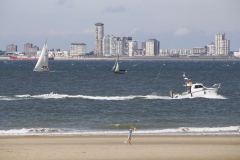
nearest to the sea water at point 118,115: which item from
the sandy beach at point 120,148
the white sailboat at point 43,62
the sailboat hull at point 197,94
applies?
the sailboat hull at point 197,94

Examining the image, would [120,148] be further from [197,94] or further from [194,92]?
[197,94]

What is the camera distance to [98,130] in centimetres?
3997

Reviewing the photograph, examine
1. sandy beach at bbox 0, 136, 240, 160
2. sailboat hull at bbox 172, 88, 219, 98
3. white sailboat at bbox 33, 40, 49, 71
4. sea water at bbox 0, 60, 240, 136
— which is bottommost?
sea water at bbox 0, 60, 240, 136

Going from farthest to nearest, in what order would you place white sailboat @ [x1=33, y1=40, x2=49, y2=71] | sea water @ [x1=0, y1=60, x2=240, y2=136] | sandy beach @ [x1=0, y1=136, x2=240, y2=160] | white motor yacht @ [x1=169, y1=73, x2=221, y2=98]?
white sailboat @ [x1=33, y1=40, x2=49, y2=71], white motor yacht @ [x1=169, y1=73, x2=221, y2=98], sea water @ [x1=0, y1=60, x2=240, y2=136], sandy beach @ [x1=0, y1=136, x2=240, y2=160]

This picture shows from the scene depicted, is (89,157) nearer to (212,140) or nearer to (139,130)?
(212,140)

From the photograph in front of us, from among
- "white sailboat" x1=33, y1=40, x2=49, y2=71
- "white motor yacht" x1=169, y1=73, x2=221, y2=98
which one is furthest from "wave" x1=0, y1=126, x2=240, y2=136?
"white sailboat" x1=33, y1=40, x2=49, y2=71

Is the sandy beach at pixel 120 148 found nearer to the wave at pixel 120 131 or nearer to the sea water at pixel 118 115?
the wave at pixel 120 131

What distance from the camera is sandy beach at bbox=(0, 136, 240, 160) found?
1120 inches

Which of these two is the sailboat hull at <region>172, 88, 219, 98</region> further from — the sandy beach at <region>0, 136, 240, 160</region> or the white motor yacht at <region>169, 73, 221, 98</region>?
the sandy beach at <region>0, 136, 240, 160</region>

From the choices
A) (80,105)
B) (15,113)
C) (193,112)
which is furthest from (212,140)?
(80,105)

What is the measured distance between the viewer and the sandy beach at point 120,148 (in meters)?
28.5

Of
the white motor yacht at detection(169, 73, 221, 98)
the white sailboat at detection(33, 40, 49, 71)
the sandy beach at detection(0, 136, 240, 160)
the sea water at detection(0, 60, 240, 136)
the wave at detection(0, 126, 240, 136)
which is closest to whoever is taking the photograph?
the sandy beach at detection(0, 136, 240, 160)

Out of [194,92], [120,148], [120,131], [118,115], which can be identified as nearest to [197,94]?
[194,92]

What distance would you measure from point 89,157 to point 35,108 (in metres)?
27.4
